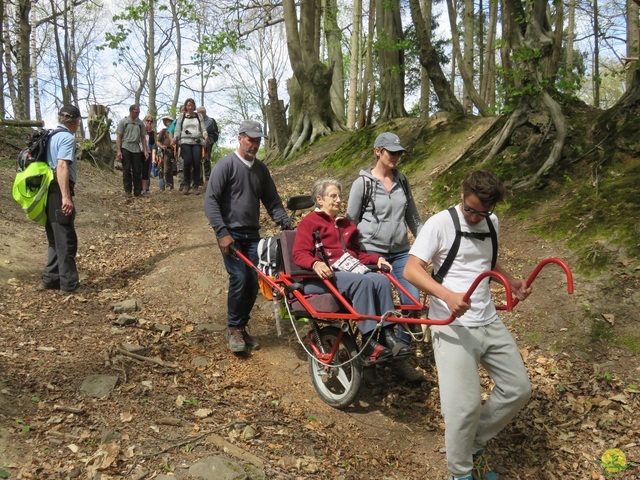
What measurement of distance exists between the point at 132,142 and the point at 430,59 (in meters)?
6.76

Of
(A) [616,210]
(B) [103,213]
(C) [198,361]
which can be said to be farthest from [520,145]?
(B) [103,213]

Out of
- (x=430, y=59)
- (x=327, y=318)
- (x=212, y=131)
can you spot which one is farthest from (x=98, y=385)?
(x=212, y=131)

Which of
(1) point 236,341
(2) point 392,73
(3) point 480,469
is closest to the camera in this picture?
(3) point 480,469

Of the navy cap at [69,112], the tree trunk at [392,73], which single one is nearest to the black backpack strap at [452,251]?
the navy cap at [69,112]

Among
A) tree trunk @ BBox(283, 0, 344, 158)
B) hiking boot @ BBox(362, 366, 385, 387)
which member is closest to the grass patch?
hiking boot @ BBox(362, 366, 385, 387)

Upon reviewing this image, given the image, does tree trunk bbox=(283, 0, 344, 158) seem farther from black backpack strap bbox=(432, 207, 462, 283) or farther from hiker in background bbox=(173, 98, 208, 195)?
black backpack strap bbox=(432, 207, 462, 283)

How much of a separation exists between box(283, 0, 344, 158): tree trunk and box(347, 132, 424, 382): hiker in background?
10.9 metres

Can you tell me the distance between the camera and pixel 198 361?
559 centimetres

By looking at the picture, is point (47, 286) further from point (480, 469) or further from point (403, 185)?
point (480, 469)

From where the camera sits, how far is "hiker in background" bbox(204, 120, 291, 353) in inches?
215

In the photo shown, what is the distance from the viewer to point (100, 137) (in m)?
17.3

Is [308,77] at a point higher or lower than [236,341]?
higher

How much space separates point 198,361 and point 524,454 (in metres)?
A: 3.14

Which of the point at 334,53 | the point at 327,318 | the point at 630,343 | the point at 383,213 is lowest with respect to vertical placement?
the point at 630,343
